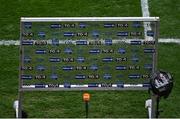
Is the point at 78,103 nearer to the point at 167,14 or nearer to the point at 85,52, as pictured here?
the point at 85,52

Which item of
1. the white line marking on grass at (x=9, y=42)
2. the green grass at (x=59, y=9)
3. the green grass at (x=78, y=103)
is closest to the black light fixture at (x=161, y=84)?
the green grass at (x=78, y=103)

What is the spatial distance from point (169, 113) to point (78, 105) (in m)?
1.46

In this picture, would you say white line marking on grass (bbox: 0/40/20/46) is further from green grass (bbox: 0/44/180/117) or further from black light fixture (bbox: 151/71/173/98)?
black light fixture (bbox: 151/71/173/98)

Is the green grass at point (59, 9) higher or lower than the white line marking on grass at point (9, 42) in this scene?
higher

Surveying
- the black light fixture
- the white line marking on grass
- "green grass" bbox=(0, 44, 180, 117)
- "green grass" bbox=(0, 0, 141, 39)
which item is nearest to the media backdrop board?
the black light fixture

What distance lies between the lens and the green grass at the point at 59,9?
429 inches

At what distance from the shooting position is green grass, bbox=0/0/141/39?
10891 millimetres

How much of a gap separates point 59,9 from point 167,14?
2271 mm

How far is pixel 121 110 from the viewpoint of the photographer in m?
8.44

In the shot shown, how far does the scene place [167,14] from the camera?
11.0 m

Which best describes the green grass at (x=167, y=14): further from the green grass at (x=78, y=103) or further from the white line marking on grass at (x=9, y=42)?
the white line marking on grass at (x=9, y=42)

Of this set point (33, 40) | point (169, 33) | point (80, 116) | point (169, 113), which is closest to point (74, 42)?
point (33, 40)

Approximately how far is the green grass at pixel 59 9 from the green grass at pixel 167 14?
0.37 m

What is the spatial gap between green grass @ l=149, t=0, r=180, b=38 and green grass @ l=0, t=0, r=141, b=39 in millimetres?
Answer: 365
